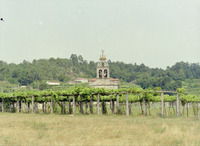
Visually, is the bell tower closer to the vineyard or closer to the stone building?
the stone building

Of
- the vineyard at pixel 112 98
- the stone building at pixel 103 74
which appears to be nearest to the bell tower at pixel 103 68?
the stone building at pixel 103 74

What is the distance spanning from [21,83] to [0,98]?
117773 mm

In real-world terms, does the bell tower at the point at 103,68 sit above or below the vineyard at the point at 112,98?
above

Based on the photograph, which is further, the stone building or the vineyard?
the stone building

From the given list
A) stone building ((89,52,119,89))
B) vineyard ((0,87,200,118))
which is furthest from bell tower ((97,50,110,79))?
vineyard ((0,87,200,118))

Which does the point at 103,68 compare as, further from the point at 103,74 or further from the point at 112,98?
the point at 112,98

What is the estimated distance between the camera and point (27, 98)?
130 ft

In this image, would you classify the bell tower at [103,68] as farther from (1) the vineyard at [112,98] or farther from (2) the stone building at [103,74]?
(1) the vineyard at [112,98]

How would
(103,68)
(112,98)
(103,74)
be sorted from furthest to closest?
(103,68) < (103,74) < (112,98)

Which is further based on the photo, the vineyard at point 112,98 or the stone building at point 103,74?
the stone building at point 103,74

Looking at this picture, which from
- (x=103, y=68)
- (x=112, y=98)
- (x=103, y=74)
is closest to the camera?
(x=112, y=98)

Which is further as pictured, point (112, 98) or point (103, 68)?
point (103, 68)

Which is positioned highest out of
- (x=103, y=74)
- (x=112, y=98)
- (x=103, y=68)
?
(x=103, y=68)

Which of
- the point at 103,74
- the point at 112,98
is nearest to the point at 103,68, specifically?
the point at 103,74
